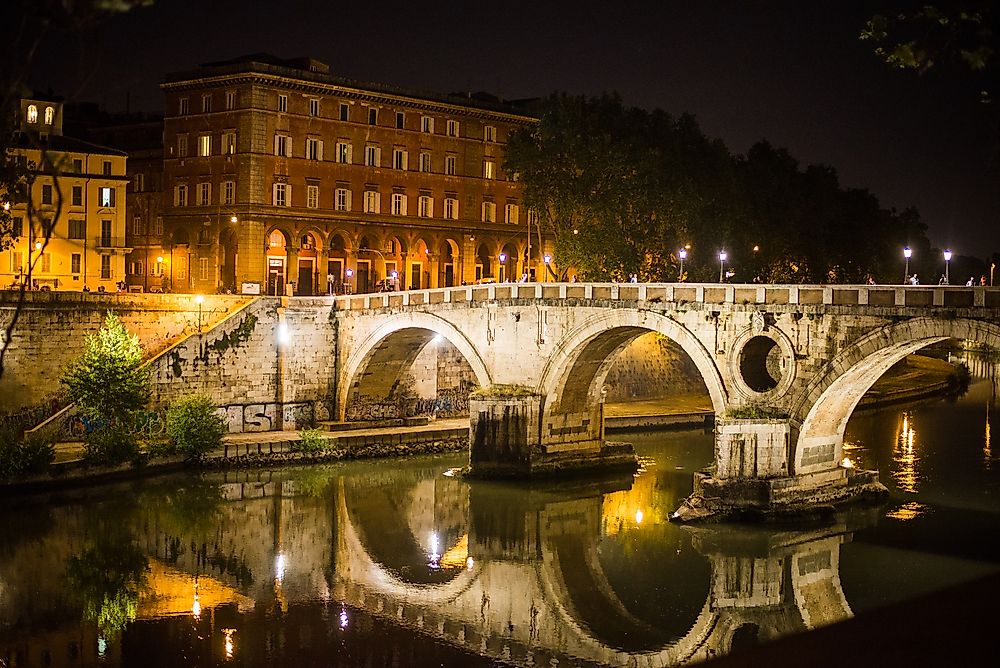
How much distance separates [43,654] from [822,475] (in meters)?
17.0

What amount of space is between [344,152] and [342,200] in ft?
6.42

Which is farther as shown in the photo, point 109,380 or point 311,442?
point 311,442

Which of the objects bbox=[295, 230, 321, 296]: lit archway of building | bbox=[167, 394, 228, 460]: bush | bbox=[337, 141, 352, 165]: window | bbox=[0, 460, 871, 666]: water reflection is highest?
bbox=[337, 141, 352, 165]: window

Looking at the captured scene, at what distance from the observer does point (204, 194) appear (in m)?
47.2

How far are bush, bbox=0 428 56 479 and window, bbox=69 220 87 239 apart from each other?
16.6 m

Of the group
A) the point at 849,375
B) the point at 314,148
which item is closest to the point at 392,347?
the point at 314,148

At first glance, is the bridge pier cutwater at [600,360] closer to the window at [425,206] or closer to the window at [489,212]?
the window at [425,206]

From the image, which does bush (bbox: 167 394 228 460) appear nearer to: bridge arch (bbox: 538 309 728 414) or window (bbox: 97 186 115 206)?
bridge arch (bbox: 538 309 728 414)

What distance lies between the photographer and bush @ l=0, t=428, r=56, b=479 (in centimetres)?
2755

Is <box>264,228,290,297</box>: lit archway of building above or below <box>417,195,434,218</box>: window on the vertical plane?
below

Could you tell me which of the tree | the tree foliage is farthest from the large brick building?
the tree

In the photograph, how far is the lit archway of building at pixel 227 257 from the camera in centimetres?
4603

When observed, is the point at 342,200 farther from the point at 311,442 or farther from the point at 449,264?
the point at 311,442

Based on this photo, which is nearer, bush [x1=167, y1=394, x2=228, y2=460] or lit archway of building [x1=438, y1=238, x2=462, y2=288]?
bush [x1=167, y1=394, x2=228, y2=460]
